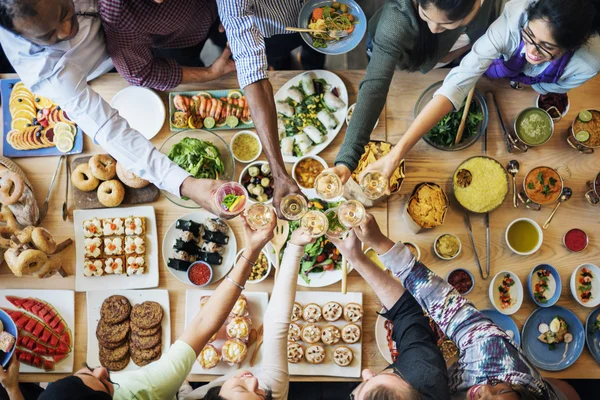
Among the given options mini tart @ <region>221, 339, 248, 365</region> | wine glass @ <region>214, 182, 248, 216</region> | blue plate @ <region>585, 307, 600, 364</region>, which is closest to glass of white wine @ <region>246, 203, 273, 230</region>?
wine glass @ <region>214, 182, 248, 216</region>

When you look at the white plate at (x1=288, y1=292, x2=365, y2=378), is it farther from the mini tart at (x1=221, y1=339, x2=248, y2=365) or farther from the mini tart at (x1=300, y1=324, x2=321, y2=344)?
the mini tart at (x1=221, y1=339, x2=248, y2=365)

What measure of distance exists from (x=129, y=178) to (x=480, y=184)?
195 centimetres

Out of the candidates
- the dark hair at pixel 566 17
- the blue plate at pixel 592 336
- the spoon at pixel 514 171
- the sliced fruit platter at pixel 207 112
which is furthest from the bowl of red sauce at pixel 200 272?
the blue plate at pixel 592 336

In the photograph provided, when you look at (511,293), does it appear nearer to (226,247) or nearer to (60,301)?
(226,247)

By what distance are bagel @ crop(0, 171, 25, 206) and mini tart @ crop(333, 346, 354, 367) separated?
6.38 feet

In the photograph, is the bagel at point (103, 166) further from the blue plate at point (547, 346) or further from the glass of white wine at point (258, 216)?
the blue plate at point (547, 346)

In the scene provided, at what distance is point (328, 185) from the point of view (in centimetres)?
220

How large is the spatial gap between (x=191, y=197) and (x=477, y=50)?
62.8 inches

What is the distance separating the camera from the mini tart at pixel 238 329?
2.40 meters

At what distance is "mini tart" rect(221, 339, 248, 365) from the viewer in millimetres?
2389

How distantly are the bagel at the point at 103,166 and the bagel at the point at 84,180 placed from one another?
0.05 metres

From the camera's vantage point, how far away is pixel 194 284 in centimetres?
247

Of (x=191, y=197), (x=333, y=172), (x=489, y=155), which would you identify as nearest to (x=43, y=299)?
(x=191, y=197)

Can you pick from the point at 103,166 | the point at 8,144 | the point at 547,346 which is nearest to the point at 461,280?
the point at 547,346
